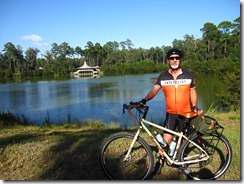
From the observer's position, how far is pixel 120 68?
284ft

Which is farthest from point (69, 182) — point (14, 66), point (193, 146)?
point (14, 66)

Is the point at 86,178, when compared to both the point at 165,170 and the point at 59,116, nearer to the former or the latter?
the point at 165,170

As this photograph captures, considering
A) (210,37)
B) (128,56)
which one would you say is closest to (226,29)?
(210,37)

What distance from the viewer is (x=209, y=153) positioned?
11.9 feet

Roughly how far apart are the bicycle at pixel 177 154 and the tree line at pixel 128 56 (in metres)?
40.7

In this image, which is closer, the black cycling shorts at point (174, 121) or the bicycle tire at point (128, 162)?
the bicycle tire at point (128, 162)

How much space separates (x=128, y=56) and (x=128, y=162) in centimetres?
9958

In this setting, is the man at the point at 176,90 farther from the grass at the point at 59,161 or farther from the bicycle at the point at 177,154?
the grass at the point at 59,161

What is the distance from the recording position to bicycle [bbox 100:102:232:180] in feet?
11.2

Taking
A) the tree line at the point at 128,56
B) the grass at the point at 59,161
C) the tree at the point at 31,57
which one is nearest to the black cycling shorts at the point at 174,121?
the grass at the point at 59,161

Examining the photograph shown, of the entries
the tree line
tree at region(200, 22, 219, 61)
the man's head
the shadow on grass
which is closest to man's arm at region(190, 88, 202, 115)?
the man's head

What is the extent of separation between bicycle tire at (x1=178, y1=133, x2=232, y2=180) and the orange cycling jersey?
1.43ft

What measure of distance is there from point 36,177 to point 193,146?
2316mm

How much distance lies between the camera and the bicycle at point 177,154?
134 inches
